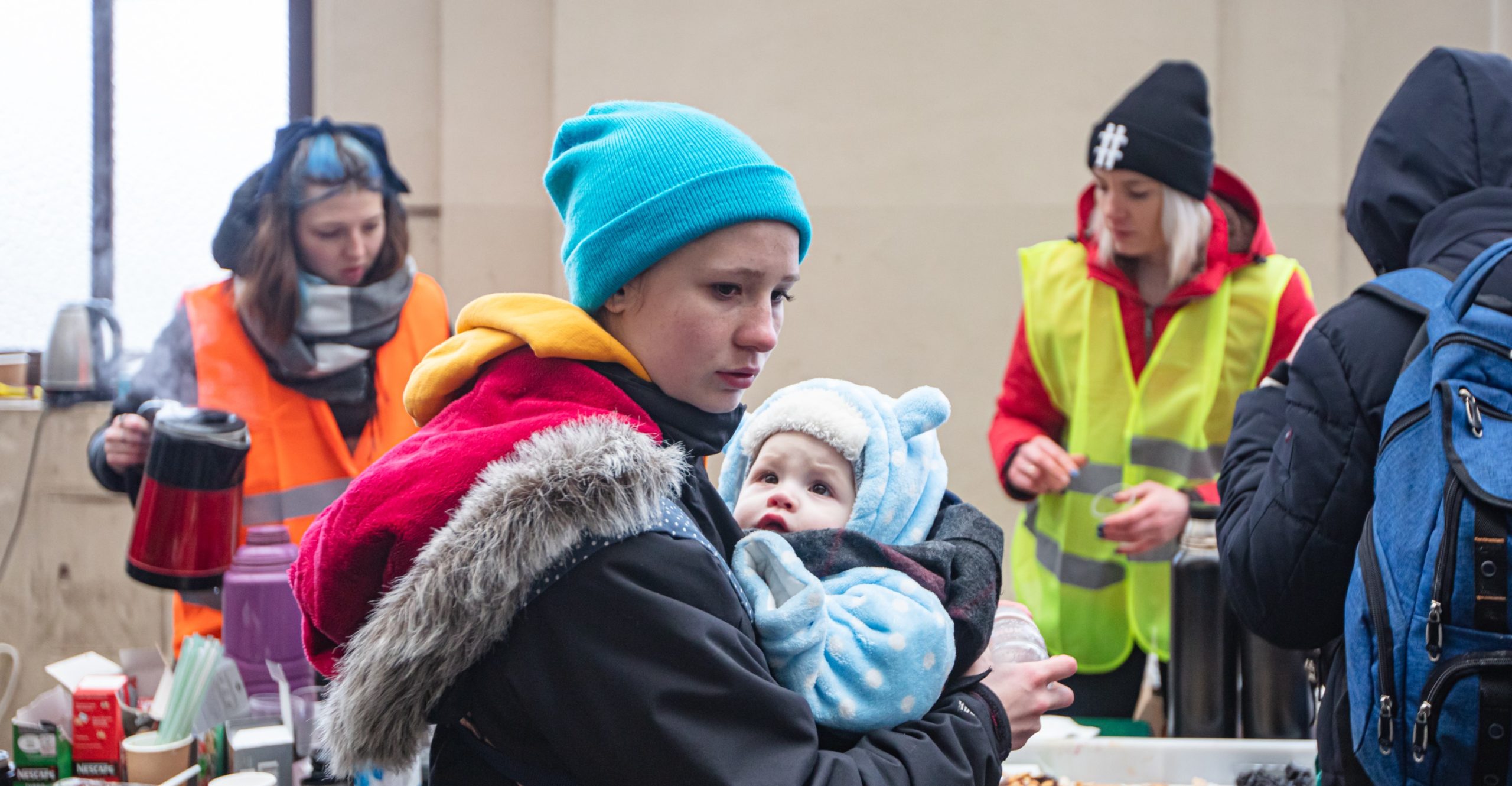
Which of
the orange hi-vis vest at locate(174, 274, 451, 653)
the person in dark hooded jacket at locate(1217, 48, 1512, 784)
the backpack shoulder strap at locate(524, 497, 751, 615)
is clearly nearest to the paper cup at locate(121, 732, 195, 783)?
the orange hi-vis vest at locate(174, 274, 451, 653)

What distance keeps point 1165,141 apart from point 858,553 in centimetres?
183

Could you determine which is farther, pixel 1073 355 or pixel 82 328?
pixel 82 328

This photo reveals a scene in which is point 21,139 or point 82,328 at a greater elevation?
point 21,139

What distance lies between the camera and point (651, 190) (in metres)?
0.96

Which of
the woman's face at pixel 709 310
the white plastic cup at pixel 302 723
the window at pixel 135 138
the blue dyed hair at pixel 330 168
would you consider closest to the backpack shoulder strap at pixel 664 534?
the woman's face at pixel 709 310

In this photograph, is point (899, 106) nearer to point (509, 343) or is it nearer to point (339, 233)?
point (339, 233)

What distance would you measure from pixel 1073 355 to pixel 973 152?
1546mm

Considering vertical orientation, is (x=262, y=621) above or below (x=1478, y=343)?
below

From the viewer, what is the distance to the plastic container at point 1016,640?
1433mm

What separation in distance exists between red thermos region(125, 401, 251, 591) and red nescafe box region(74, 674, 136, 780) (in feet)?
1.01

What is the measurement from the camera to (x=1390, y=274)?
4.83 feet

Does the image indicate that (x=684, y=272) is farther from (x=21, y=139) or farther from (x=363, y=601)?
(x=21, y=139)

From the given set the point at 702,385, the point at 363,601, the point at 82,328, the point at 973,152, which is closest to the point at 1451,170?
the point at 702,385

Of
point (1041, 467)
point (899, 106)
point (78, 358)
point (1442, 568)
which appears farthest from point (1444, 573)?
point (78, 358)
